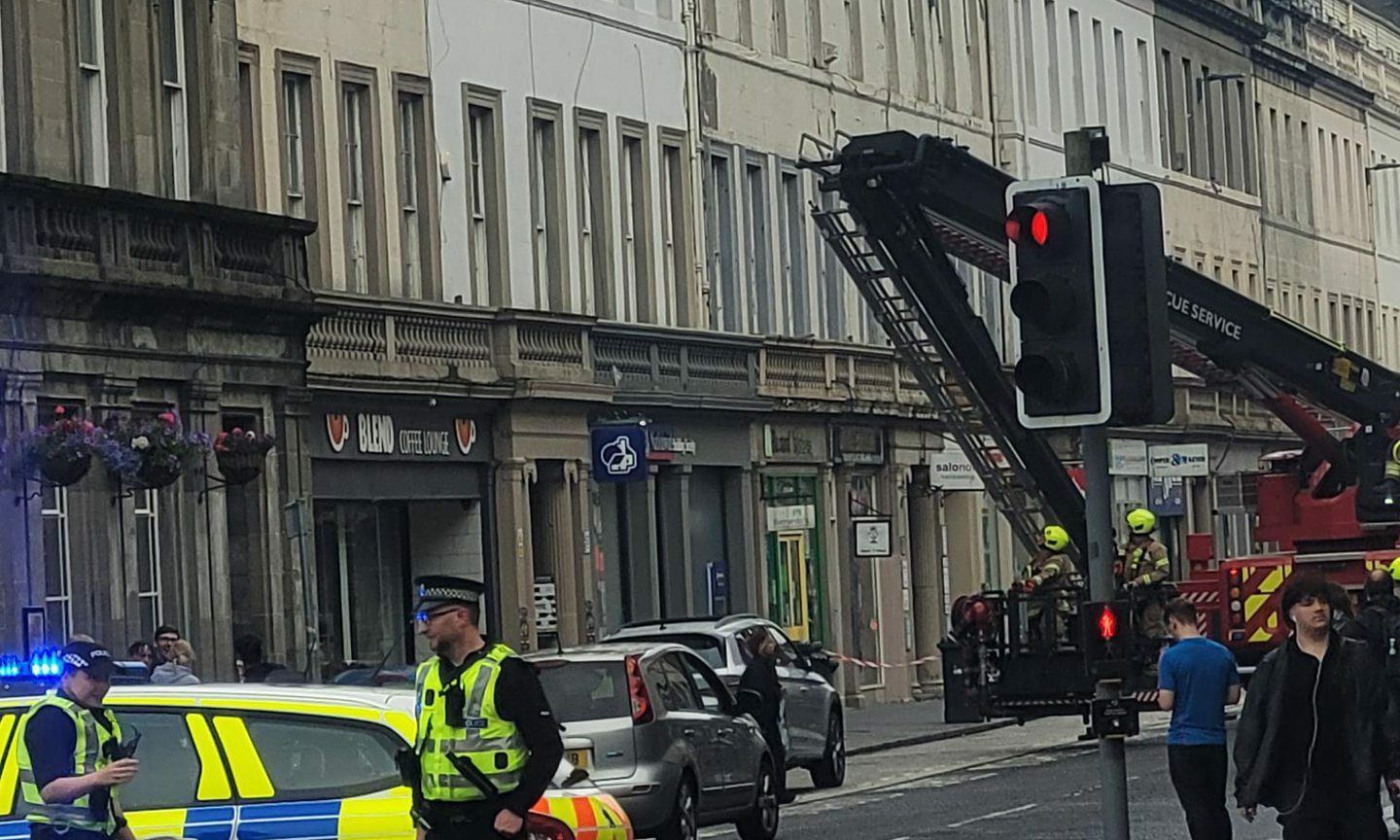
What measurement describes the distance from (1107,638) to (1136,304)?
1275mm

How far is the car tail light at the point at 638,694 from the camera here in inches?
905

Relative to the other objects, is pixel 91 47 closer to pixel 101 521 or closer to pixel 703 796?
pixel 101 521

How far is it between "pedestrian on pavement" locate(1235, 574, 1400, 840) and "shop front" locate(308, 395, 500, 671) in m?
22.9

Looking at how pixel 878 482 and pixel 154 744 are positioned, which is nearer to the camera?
pixel 154 744

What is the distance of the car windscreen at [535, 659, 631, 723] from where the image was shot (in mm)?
23016

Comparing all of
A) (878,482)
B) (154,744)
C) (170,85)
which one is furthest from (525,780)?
(878,482)

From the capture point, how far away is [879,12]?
54.7 meters

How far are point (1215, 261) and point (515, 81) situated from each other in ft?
107

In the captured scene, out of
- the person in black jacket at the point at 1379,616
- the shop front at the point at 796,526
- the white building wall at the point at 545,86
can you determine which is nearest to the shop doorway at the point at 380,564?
the white building wall at the point at 545,86

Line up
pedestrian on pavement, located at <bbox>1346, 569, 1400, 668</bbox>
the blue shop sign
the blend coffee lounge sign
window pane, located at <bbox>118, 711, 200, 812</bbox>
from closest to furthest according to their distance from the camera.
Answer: window pane, located at <bbox>118, 711, 200, 812</bbox> < pedestrian on pavement, located at <bbox>1346, 569, 1400, 668</bbox> < the blend coffee lounge sign < the blue shop sign

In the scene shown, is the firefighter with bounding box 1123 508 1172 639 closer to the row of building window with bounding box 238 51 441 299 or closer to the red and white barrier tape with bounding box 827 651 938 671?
the row of building window with bounding box 238 51 441 299

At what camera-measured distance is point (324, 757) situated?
1385 cm

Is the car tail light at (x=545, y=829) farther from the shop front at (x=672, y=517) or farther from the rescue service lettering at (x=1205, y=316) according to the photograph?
the shop front at (x=672, y=517)

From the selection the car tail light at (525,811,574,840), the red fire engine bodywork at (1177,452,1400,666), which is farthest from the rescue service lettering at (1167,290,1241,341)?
the car tail light at (525,811,574,840)
